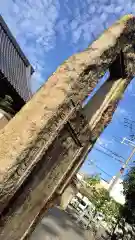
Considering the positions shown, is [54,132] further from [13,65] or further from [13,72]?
[13,65]

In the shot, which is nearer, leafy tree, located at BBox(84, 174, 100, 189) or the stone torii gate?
the stone torii gate

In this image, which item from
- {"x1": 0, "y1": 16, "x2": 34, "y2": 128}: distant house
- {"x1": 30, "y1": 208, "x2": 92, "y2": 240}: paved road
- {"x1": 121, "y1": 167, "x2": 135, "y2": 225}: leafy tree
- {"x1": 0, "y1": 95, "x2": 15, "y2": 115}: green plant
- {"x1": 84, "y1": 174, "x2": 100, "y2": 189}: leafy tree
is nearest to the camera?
{"x1": 0, "y1": 95, "x2": 15, "y2": 115}: green plant

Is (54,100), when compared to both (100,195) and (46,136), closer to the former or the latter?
(46,136)

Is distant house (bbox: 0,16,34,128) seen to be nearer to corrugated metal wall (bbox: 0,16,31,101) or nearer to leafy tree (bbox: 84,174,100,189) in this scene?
corrugated metal wall (bbox: 0,16,31,101)

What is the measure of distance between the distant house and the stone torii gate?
5015 millimetres

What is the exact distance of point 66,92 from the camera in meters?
3.12

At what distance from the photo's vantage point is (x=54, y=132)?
302cm

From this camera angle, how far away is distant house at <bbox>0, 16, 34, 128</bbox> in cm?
1116

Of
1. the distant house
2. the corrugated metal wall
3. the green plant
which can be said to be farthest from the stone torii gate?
the corrugated metal wall

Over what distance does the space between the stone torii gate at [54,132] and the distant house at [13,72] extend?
5.01m

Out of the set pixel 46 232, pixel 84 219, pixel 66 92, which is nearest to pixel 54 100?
pixel 66 92

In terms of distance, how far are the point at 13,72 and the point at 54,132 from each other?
34.0 ft

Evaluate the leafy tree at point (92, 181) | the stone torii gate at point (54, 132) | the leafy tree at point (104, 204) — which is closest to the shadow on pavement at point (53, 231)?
the leafy tree at point (104, 204)

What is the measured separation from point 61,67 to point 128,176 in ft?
42.3
